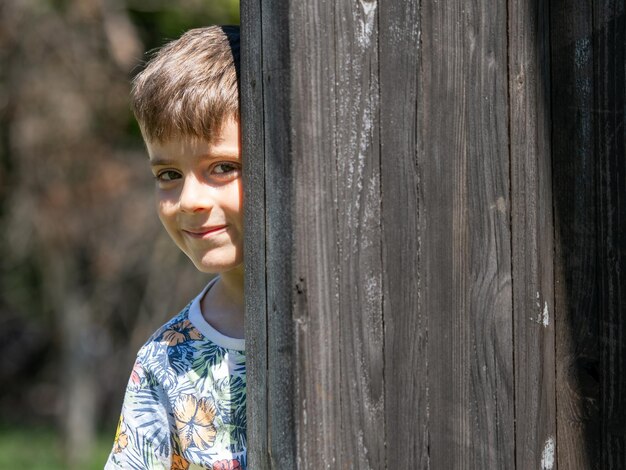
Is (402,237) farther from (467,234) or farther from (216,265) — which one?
(216,265)

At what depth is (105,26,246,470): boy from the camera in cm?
191

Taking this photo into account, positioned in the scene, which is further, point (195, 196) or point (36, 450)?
point (36, 450)

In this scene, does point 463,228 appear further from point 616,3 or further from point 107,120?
point 107,120

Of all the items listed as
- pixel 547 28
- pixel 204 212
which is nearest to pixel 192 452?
pixel 204 212

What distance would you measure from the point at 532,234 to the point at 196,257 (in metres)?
0.69

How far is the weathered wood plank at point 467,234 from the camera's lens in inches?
68.2

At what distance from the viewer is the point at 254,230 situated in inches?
67.6

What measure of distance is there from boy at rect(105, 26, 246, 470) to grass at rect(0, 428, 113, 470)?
6745 millimetres

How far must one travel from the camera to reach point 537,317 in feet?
6.18

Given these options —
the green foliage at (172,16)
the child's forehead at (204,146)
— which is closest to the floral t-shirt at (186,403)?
the child's forehead at (204,146)

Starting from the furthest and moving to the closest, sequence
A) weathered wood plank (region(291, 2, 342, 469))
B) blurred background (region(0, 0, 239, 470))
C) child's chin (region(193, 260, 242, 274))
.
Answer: blurred background (region(0, 0, 239, 470))
child's chin (region(193, 260, 242, 274))
weathered wood plank (region(291, 2, 342, 469))

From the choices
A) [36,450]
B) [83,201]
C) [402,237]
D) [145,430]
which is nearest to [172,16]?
[83,201]

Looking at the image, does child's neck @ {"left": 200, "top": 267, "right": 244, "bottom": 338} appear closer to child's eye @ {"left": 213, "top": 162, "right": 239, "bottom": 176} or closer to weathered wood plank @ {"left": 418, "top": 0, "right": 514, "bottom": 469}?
child's eye @ {"left": 213, "top": 162, "right": 239, "bottom": 176}

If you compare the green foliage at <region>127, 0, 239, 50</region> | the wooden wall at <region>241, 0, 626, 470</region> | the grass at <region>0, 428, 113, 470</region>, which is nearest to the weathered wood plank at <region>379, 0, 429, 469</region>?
the wooden wall at <region>241, 0, 626, 470</region>
